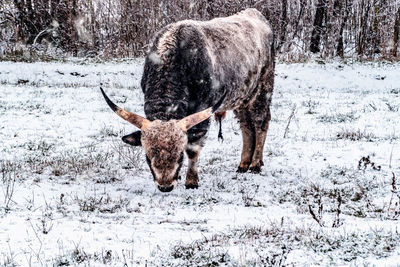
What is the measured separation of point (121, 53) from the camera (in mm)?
19344

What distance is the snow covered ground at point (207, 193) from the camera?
340 centimetres

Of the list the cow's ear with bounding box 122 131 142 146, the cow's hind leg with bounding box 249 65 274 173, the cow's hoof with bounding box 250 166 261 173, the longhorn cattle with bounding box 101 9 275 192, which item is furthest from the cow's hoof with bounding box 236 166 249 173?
the cow's ear with bounding box 122 131 142 146

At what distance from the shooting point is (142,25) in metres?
18.8

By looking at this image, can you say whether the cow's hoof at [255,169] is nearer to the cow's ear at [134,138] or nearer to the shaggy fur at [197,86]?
the shaggy fur at [197,86]

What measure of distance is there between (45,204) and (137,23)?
595 inches

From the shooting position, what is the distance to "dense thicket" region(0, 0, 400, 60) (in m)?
18.9

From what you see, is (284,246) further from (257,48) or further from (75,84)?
(75,84)

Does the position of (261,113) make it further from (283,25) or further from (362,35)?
(362,35)

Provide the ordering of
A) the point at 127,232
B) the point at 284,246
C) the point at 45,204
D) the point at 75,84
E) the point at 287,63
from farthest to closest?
the point at 287,63
the point at 75,84
the point at 45,204
the point at 127,232
the point at 284,246

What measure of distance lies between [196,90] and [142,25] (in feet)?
46.4

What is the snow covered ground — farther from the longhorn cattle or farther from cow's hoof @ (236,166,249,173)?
the longhorn cattle

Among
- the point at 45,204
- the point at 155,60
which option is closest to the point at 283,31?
the point at 155,60

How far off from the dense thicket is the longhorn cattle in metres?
11.9

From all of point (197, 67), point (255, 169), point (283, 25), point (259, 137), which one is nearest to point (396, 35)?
point (283, 25)
